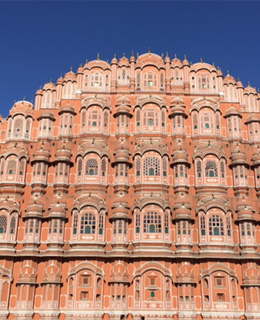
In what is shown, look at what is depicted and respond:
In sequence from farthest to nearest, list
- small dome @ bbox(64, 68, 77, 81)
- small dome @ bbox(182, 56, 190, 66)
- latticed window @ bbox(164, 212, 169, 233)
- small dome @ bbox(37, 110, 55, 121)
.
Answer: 1. small dome @ bbox(182, 56, 190, 66)
2. small dome @ bbox(64, 68, 77, 81)
3. small dome @ bbox(37, 110, 55, 121)
4. latticed window @ bbox(164, 212, 169, 233)

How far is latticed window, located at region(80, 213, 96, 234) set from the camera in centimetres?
3319

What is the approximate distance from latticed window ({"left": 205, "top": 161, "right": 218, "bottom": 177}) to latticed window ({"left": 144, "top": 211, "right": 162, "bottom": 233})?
20.6 feet

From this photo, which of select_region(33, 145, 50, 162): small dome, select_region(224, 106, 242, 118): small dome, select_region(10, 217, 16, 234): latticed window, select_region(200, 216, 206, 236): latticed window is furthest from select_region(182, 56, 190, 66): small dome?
select_region(10, 217, 16, 234): latticed window

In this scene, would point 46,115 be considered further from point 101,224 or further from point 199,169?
point 199,169

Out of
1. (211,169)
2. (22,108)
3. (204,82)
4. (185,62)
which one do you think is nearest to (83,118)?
(22,108)

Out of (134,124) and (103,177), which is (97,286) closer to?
(103,177)

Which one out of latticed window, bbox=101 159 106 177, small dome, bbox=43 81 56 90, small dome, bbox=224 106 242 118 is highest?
small dome, bbox=43 81 56 90

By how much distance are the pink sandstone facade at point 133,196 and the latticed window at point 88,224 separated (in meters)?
0.09

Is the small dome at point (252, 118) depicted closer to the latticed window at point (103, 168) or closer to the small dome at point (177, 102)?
the small dome at point (177, 102)

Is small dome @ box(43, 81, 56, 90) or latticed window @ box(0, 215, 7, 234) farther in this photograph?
small dome @ box(43, 81, 56, 90)

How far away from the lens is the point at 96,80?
40.2m

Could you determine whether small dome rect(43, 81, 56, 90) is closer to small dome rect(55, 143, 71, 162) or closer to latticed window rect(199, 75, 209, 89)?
small dome rect(55, 143, 71, 162)

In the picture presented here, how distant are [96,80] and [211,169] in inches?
586

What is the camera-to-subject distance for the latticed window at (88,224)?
109 feet
